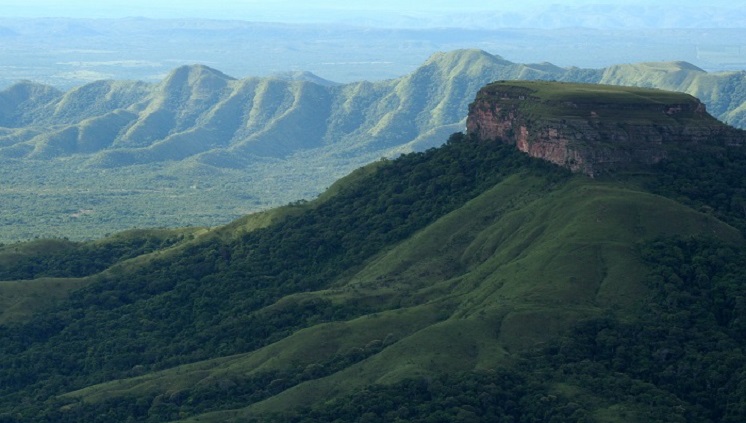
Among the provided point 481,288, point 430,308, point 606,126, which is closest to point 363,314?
point 430,308

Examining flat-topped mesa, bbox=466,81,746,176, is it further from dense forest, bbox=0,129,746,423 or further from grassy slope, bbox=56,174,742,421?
grassy slope, bbox=56,174,742,421

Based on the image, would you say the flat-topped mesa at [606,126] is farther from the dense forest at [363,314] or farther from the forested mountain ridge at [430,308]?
the dense forest at [363,314]

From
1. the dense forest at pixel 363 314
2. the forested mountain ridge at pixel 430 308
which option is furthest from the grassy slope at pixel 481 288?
the dense forest at pixel 363 314

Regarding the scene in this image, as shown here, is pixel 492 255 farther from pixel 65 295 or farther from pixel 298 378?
pixel 65 295

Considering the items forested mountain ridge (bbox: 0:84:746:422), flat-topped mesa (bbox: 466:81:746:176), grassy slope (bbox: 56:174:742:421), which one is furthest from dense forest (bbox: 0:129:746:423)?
flat-topped mesa (bbox: 466:81:746:176)

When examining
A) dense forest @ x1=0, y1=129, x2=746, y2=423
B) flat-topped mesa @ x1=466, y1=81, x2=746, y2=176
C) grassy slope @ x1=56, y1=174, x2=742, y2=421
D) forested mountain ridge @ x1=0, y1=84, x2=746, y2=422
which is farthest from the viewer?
flat-topped mesa @ x1=466, y1=81, x2=746, y2=176

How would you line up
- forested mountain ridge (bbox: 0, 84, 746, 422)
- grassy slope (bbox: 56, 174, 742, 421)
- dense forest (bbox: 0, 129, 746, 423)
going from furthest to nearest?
1. grassy slope (bbox: 56, 174, 742, 421)
2. forested mountain ridge (bbox: 0, 84, 746, 422)
3. dense forest (bbox: 0, 129, 746, 423)

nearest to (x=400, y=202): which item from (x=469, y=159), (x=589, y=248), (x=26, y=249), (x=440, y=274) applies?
(x=469, y=159)
